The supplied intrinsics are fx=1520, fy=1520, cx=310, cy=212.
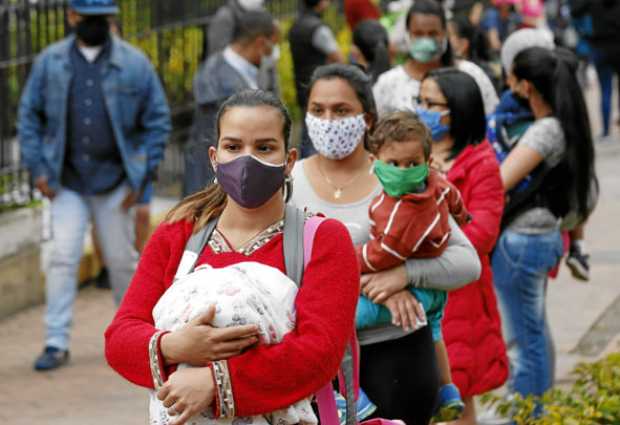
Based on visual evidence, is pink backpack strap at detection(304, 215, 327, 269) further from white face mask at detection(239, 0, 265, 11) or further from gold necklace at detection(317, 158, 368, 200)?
white face mask at detection(239, 0, 265, 11)

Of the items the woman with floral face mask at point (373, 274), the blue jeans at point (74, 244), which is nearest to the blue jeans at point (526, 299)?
the woman with floral face mask at point (373, 274)

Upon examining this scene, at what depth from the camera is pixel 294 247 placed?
385 cm

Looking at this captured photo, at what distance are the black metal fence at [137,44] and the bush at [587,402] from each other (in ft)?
15.2

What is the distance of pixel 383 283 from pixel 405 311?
0.39ft

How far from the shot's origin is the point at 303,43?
11.7 meters

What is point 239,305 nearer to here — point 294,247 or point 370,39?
point 294,247

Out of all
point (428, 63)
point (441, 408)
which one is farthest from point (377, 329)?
point (428, 63)

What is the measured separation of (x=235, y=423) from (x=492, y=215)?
2.43m

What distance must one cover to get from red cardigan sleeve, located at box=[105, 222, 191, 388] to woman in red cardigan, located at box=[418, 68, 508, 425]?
6.96 ft

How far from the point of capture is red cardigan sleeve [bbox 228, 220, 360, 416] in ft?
12.1

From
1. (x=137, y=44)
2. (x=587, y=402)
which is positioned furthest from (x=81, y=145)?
(x=587, y=402)

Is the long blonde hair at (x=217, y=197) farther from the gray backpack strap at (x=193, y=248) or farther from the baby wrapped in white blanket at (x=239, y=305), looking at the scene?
the baby wrapped in white blanket at (x=239, y=305)

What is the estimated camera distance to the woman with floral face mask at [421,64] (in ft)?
24.2

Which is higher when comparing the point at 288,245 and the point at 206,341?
the point at 288,245
